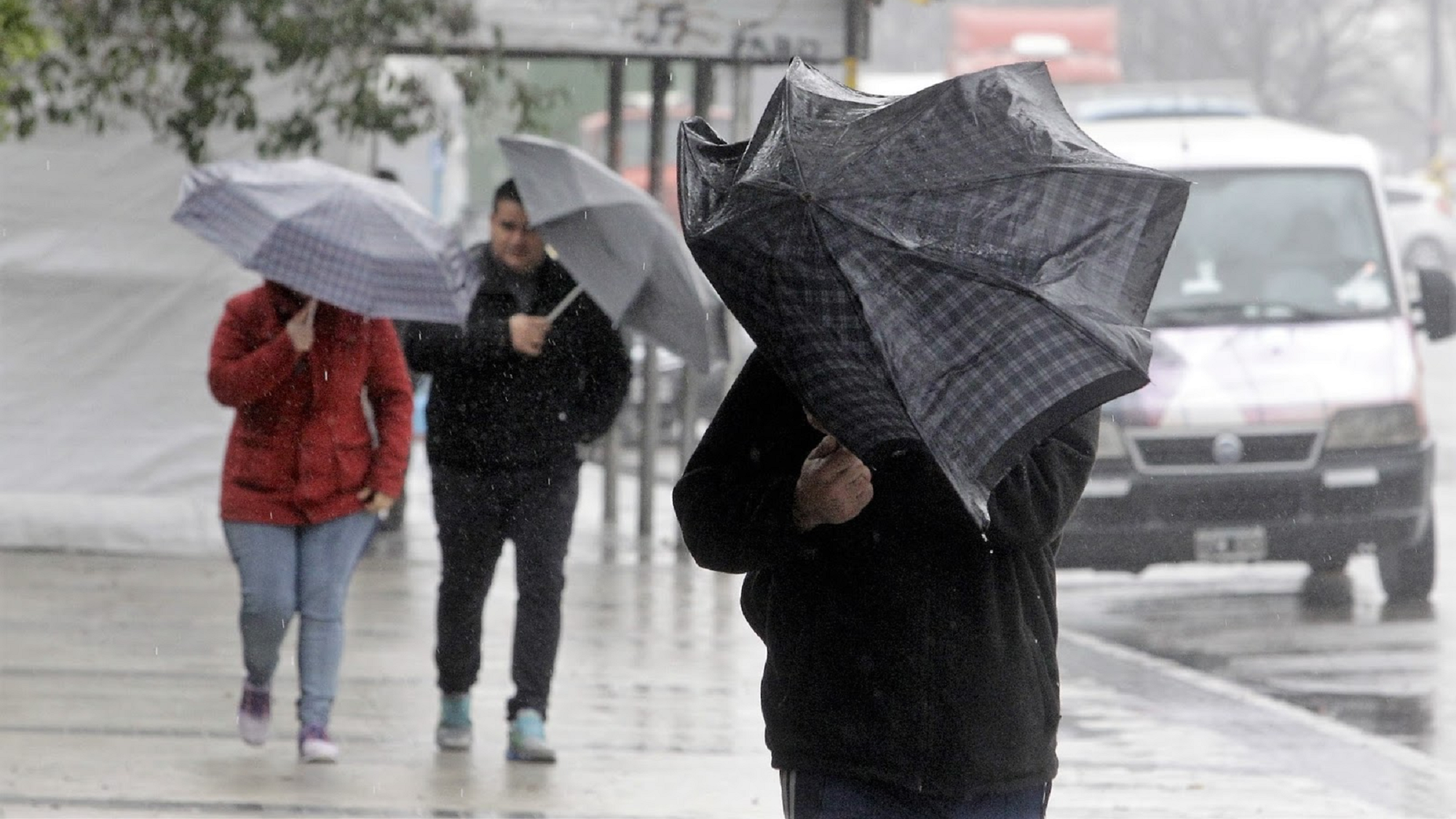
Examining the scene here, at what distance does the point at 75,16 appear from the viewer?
444 inches

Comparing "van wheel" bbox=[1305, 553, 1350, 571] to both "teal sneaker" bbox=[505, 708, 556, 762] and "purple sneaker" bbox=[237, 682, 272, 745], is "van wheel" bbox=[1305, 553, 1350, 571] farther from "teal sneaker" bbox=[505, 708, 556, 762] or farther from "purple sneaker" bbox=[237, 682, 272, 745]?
"purple sneaker" bbox=[237, 682, 272, 745]

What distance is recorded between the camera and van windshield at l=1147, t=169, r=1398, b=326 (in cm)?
1152

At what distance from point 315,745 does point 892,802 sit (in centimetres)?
386

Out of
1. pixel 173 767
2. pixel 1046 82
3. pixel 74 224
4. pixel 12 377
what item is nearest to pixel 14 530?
pixel 12 377

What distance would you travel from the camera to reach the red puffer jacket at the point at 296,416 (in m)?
6.75

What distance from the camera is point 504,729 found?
26.0 ft

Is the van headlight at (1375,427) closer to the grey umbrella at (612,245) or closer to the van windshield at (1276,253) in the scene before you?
the van windshield at (1276,253)

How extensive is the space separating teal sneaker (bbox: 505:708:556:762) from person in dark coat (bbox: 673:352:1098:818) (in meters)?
3.64

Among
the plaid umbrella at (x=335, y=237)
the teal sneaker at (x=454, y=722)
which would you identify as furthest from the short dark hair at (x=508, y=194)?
the teal sneaker at (x=454, y=722)

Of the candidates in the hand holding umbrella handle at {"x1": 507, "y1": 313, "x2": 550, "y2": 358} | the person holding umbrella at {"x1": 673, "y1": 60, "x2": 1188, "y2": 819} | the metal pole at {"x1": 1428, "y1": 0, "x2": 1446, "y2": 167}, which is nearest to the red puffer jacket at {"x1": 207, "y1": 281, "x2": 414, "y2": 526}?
the hand holding umbrella handle at {"x1": 507, "y1": 313, "x2": 550, "y2": 358}

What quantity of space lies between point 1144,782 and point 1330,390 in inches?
167

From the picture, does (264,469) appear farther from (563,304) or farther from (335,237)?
(563,304)

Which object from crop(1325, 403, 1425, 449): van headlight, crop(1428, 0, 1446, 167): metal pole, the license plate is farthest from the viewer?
crop(1428, 0, 1446, 167): metal pole

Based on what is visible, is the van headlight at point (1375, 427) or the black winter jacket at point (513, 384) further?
the van headlight at point (1375, 427)
